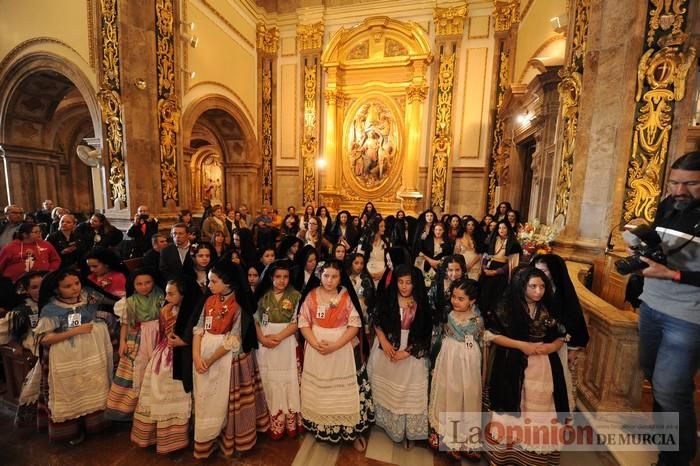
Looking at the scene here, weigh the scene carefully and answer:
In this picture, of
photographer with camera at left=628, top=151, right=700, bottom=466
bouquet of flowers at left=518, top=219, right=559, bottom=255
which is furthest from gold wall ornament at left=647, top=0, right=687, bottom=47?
photographer with camera at left=628, top=151, right=700, bottom=466

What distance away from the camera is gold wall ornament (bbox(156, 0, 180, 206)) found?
262 inches

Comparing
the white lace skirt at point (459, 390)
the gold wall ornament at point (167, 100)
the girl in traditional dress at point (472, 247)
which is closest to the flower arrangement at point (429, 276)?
the girl in traditional dress at point (472, 247)

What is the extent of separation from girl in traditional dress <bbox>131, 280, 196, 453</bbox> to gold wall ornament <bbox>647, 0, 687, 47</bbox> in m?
5.92

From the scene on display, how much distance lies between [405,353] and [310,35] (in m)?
11.2

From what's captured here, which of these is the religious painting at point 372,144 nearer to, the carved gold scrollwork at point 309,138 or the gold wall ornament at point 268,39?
the carved gold scrollwork at point 309,138

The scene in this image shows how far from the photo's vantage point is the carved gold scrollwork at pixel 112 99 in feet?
20.0

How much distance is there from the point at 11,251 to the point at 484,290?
20.2 ft

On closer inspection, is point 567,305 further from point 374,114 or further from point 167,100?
point 374,114

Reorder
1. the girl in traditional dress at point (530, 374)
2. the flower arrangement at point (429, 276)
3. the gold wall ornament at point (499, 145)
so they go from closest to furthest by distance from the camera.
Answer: the girl in traditional dress at point (530, 374)
the flower arrangement at point (429, 276)
the gold wall ornament at point (499, 145)

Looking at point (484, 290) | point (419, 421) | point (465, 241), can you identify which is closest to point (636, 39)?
point (465, 241)

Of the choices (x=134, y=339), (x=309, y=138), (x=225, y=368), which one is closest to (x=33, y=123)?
(x=309, y=138)

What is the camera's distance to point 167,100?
688cm

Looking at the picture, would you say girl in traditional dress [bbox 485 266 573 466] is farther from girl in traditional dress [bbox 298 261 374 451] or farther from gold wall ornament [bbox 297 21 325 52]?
gold wall ornament [bbox 297 21 325 52]

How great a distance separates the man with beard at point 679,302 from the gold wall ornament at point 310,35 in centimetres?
1087
